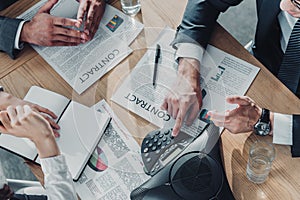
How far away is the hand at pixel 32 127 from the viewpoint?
1090mm

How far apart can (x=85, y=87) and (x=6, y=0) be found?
45 cm

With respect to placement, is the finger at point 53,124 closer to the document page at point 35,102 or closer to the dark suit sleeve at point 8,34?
the document page at point 35,102

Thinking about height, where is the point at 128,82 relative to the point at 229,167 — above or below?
above

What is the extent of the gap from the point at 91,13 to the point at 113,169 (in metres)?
0.45

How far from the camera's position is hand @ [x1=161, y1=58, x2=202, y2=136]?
1.10m

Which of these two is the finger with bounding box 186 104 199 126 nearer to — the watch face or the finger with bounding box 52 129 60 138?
the watch face

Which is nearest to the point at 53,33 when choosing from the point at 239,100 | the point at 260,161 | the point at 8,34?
the point at 8,34

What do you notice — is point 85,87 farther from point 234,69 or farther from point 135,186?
point 234,69

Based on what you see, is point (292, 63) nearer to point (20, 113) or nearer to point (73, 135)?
point (73, 135)

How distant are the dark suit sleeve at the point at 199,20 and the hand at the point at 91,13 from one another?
23 cm

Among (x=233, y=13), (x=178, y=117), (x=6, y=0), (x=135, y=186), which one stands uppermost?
(x=6, y=0)

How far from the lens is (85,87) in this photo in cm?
120

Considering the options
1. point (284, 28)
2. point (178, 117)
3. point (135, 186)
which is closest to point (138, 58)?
point (178, 117)

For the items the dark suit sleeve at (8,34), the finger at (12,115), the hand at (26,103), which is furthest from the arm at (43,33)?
the finger at (12,115)
